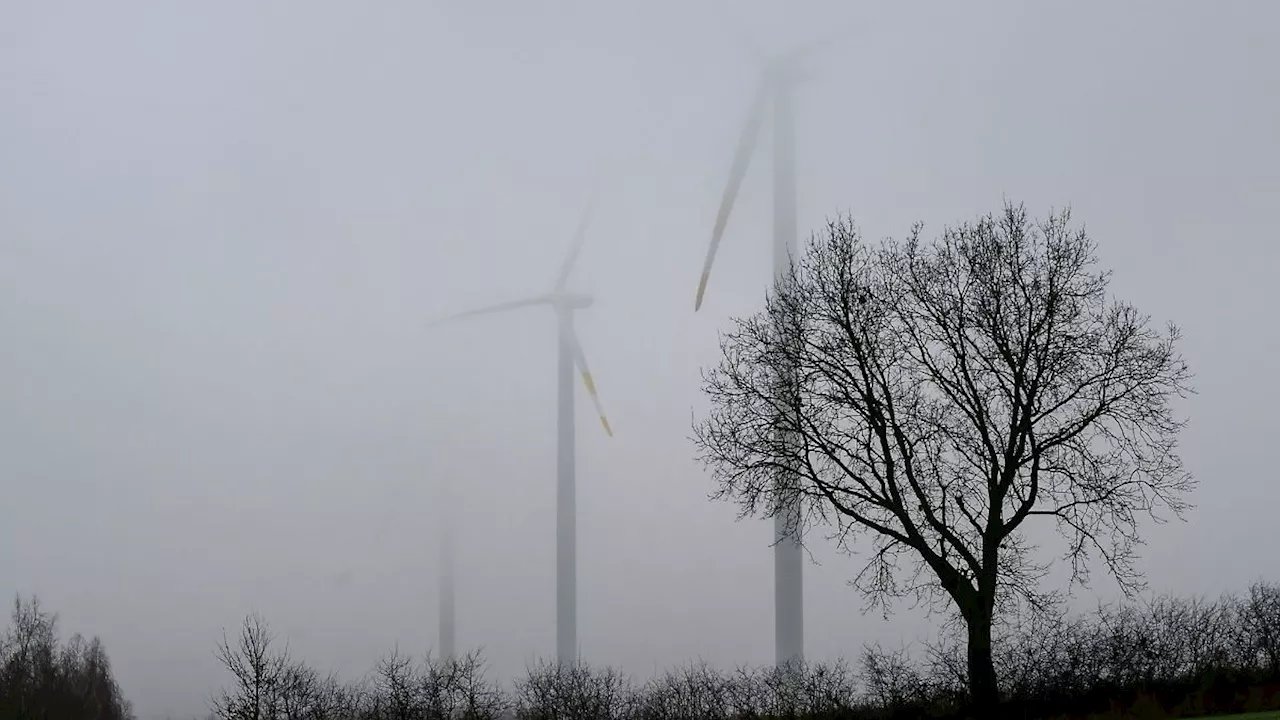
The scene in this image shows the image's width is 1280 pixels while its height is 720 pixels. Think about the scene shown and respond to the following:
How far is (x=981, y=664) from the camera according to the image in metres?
22.2

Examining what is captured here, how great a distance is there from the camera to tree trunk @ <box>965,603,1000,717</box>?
2220 centimetres

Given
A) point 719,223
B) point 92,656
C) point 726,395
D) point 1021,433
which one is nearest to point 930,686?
point 1021,433

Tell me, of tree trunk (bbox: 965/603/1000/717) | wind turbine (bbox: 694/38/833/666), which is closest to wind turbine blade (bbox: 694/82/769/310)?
wind turbine (bbox: 694/38/833/666)

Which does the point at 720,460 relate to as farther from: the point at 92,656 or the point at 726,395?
the point at 92,656

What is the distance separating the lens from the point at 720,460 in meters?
23.7

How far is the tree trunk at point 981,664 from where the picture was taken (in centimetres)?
2220

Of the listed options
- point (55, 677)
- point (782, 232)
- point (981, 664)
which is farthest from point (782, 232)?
point (55, 677)

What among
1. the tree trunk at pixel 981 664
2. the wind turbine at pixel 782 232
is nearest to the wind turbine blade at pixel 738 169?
the wind turbine at pixel 782 232

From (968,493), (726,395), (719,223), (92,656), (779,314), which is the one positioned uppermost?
(719,223)

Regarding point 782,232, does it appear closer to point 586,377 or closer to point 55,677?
point 586,377

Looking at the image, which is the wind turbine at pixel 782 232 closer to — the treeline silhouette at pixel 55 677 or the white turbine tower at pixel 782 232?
the white turbine tower at pixel 782 232

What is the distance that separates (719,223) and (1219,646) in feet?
74.2

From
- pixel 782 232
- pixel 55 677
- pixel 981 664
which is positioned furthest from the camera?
pixel 55 677

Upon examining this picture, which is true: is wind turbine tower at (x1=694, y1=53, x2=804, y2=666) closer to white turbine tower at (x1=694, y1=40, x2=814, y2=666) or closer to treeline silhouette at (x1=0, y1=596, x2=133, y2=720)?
white turbine tower at (x1=694, y1=40, x2=814, y2=666)
